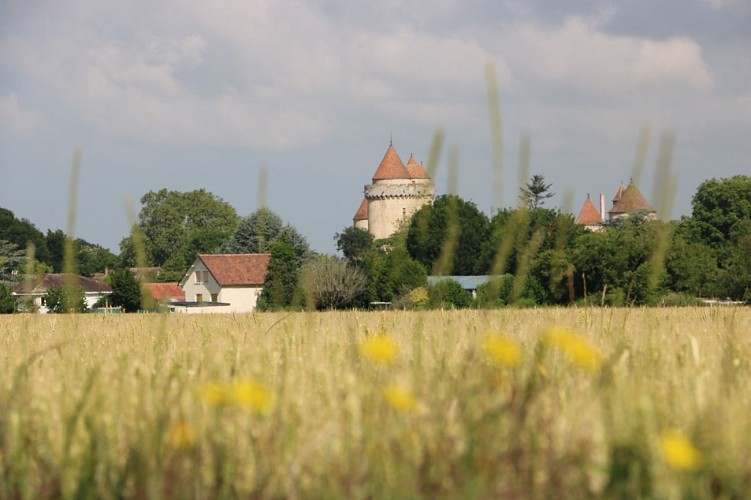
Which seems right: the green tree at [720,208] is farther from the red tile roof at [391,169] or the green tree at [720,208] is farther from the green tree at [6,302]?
the green tree at [6,302]

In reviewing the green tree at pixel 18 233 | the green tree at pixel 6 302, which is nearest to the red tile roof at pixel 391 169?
the green tree at pixel 18 233

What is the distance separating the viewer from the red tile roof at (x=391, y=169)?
111938 millimetres

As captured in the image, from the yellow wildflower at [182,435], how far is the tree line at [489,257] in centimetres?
100

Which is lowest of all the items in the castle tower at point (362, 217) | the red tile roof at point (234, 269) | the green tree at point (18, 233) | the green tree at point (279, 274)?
the green tree at point (279, 274)

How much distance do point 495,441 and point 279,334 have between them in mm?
3259

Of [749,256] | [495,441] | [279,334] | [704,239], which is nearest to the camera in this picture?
[495,441]

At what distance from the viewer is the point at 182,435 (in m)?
2.54

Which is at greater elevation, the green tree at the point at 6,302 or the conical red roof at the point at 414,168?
the conical red roof at the point at 414,168

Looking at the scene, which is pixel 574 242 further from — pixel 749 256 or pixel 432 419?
pixel 432 419

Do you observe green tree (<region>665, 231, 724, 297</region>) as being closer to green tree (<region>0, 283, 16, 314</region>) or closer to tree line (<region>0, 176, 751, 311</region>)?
tree line (<region>0, 176, 751, 311</region>)

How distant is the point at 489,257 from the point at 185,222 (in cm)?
10492

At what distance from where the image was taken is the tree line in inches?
171

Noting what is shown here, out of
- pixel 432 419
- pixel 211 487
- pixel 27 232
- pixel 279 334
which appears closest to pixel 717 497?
pixel 432 419

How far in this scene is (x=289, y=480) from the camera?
230 centimetres
